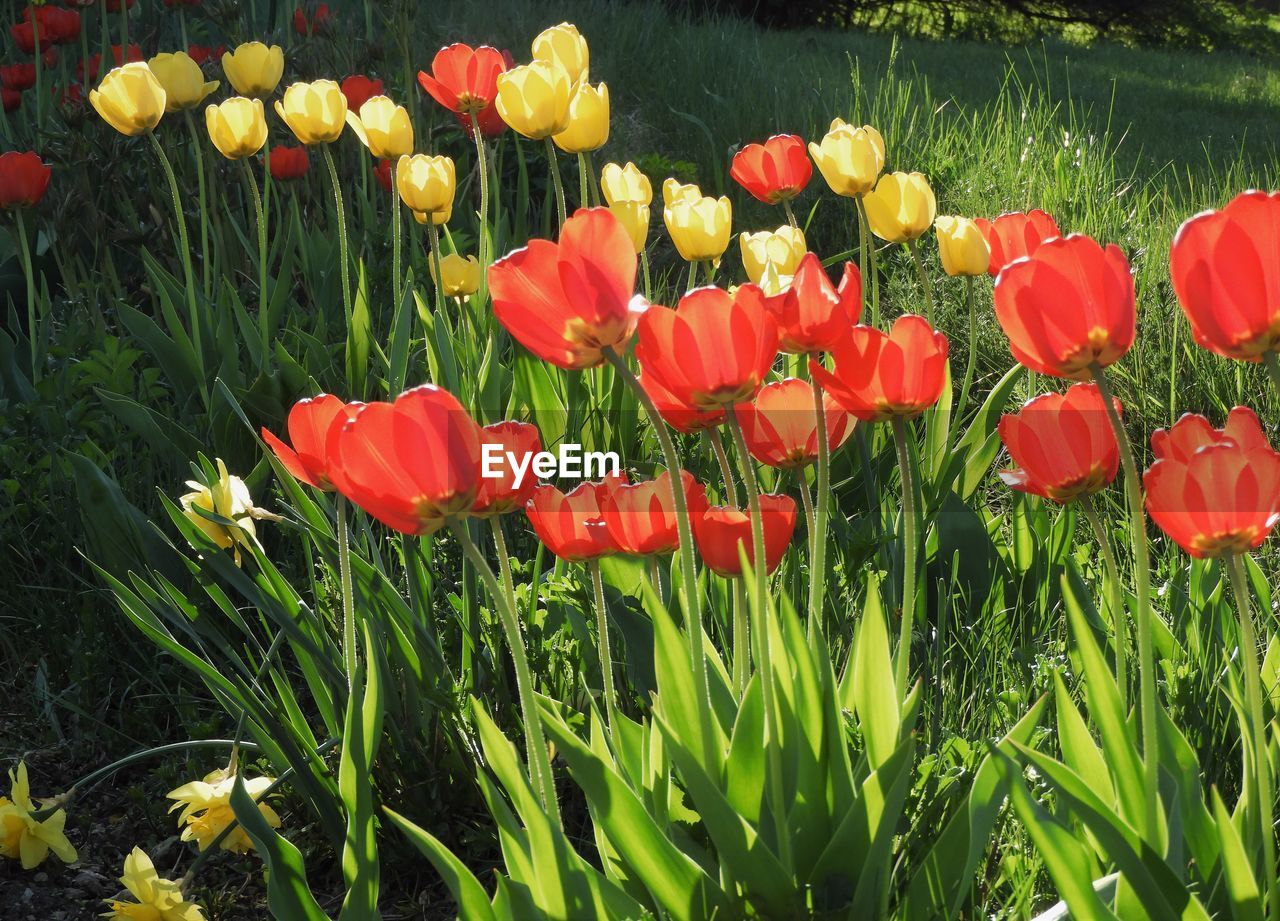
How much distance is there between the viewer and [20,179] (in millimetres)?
2189

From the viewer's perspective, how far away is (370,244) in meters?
2.95

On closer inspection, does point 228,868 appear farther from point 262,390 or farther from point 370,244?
point 370,244

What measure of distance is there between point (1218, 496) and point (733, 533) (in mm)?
390

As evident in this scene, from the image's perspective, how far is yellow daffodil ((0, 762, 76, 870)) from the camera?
127cm

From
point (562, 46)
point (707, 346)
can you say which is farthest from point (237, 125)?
point (707, 346)

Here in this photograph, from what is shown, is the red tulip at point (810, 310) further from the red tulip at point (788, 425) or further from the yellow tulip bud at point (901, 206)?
the yellow tulip bud at point (901, 206)

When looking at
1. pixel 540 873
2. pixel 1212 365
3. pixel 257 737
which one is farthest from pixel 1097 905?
pixel 1212 365

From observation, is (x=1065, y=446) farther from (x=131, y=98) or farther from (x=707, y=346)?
(x=131, y=98)

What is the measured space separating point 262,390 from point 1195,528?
1636mm

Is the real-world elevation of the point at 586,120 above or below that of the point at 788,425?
above

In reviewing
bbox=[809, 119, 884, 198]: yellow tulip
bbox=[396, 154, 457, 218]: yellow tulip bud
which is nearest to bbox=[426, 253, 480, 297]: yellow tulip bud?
bbox=[396, 154, 457, 218]: yellow tulip bud

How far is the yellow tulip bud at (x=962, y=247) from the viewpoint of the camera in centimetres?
170

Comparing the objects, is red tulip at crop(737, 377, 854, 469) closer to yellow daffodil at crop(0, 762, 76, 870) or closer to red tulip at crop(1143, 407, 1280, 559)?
red tulip at crop(1143, 407, 1280, 559)

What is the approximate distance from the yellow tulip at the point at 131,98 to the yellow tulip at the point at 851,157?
3.60ft
